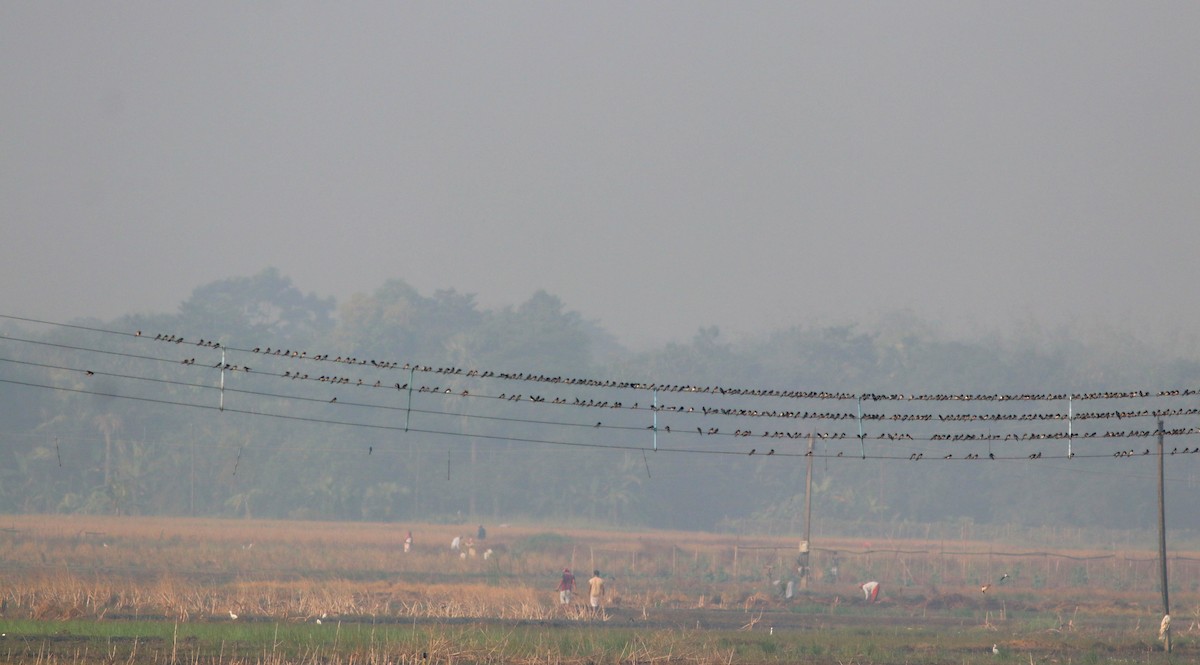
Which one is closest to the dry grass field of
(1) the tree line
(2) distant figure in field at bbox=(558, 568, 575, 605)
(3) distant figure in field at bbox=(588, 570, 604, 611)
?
(2) distant figure in field at bbox=(558, 568, 575, 605)

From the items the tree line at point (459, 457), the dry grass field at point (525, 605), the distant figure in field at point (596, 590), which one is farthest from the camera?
the tree line at point (459, 457)

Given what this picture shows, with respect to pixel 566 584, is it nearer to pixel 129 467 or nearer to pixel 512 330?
pixel 129 467

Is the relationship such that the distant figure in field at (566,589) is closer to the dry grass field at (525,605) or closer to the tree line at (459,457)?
the dry grass field at (525,605)

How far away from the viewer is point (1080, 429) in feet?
469

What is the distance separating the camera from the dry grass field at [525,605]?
39.0 meters

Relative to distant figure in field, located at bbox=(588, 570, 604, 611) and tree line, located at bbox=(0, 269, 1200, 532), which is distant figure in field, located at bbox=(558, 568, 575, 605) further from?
tree line, located at bbox=(0, 269, 1200, 532)

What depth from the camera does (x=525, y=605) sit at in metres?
51.8

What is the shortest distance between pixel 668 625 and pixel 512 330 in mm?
100002

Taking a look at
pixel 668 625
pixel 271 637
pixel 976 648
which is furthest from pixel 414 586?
pixel 976 648

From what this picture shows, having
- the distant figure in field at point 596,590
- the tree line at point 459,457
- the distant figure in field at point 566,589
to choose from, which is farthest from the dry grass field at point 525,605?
the tree line at point 459,457

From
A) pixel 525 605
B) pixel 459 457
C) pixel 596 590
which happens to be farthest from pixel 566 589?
pixel 459 457

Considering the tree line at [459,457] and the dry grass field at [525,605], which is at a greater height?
the tree line at [459,457]

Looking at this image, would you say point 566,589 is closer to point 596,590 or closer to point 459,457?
point 596,590

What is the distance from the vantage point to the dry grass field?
39031 millimetres
